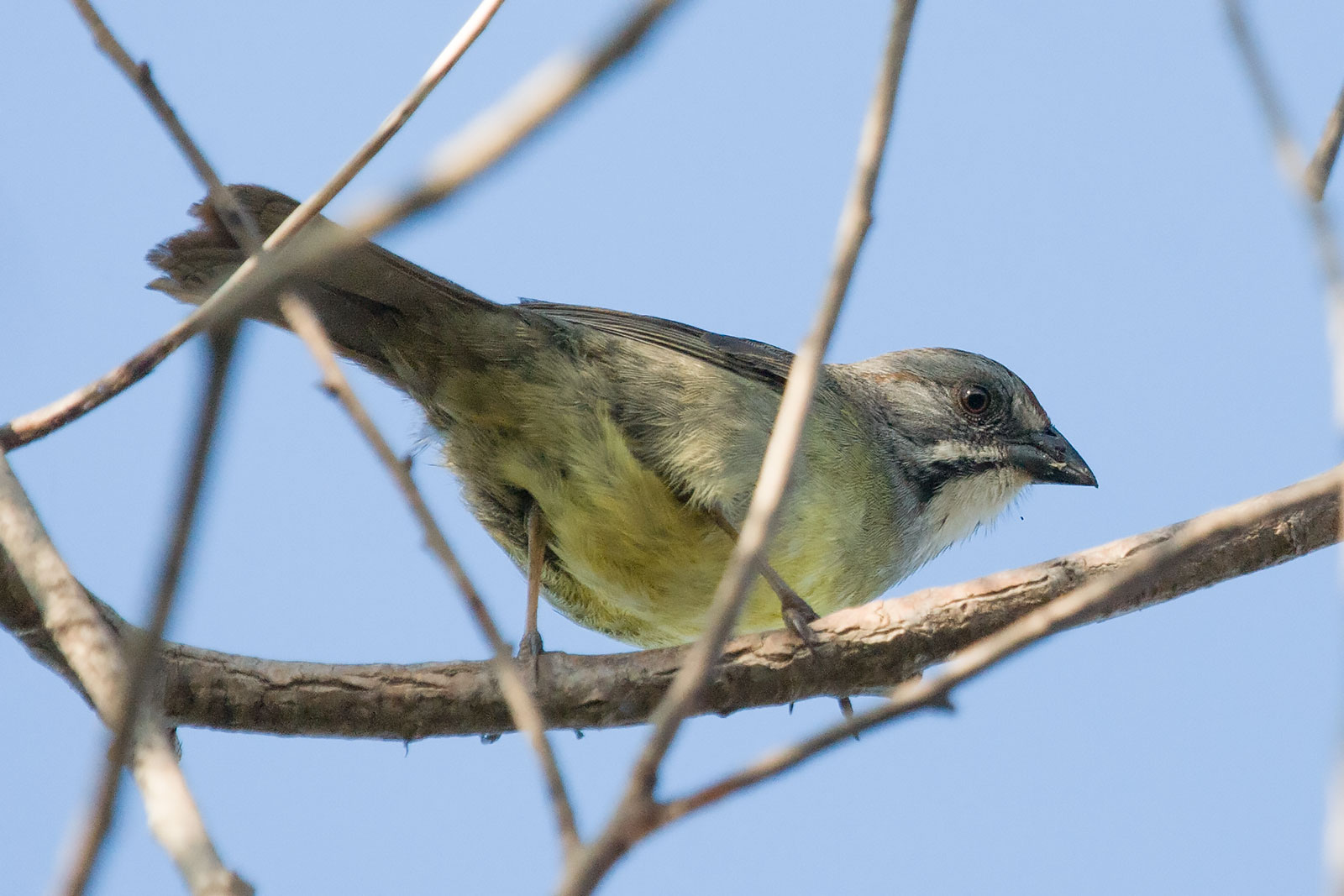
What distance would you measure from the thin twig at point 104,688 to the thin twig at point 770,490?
0.43 meters

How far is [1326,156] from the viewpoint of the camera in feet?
6.86

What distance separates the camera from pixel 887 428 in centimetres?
574

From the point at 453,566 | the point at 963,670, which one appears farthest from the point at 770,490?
the point at 453,566

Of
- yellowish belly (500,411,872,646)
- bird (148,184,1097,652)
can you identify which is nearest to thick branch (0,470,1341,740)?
bird (148,184,1097,652)

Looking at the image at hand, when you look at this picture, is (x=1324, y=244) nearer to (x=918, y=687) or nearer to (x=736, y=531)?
(x=918, y=687)

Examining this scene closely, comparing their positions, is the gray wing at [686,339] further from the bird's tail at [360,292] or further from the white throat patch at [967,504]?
the white throat patch at [967,504]

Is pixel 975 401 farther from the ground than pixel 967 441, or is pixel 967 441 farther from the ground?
pixel 975 401

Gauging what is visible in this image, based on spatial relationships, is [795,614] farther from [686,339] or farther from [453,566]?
[453,566]

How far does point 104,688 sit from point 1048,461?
4556mm

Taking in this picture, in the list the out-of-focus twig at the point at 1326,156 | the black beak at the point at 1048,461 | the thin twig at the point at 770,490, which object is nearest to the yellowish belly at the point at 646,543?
the black beak at the point at 1048,461

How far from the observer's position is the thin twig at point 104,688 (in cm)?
145

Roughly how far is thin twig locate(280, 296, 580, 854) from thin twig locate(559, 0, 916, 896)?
116mm

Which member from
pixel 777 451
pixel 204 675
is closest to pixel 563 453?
pixel 204 675

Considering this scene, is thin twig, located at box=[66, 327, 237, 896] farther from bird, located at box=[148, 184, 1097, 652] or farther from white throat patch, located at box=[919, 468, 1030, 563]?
white throat patch, located at box=[919, 468, 1030, 563]
